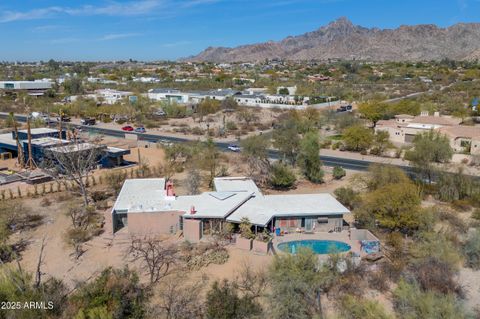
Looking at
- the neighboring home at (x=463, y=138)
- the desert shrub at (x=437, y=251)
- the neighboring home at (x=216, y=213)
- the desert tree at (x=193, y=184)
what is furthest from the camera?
the neighboring home at (x=463, y=138)

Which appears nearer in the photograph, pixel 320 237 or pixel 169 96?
pixel 320 237

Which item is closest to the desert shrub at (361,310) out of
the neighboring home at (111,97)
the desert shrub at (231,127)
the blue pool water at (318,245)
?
the blue pool water at (318,245)

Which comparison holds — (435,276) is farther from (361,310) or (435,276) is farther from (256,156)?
(256,156)

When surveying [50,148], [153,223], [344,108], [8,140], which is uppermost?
[50,148]

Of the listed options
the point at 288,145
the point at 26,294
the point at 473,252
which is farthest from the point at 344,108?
the point at 26,294

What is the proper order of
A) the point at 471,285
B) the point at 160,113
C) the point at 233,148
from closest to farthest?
the point at 471,285
the point at 233,148
the point at 160,113

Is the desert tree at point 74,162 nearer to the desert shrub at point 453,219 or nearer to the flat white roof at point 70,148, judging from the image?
the flat white roof at point 70,148

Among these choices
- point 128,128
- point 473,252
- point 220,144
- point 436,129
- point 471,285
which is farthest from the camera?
point 128,128

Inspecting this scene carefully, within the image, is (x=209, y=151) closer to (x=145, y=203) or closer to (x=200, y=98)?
(x=145, y=203)
